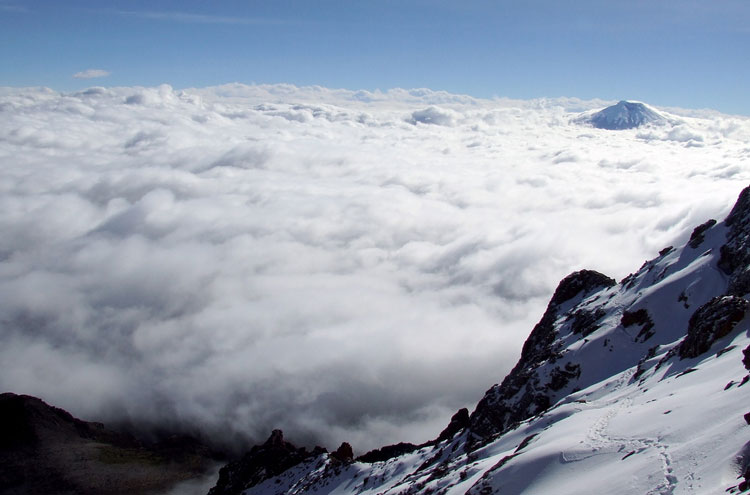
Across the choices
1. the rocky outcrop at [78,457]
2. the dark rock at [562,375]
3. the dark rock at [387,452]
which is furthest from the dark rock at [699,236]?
the rocky outcrop at [78,457]

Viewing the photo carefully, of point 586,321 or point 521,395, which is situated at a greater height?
point 586,321

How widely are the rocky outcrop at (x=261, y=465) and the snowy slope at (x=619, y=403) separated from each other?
3.51ft

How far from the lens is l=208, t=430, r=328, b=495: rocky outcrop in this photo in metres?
87.7

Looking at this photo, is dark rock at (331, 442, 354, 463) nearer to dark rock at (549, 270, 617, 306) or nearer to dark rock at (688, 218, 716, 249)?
dark rock at (549, 270, 617, 306)

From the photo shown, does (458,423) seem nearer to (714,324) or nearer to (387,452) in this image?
(387,452)

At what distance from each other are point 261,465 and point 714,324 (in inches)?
3098

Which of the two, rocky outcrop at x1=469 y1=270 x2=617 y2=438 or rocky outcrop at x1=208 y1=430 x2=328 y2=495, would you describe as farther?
rocky outcrop at x1=208 y1=430 x2=328 y2=495

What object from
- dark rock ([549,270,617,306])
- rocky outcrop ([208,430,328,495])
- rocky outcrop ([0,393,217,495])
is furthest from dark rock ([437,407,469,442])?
rocky outcrop ([0,393,217,495])

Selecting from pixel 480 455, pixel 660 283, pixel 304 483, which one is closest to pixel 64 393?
pixel 304 483

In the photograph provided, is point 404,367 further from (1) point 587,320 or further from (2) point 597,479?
(2) point 597,479

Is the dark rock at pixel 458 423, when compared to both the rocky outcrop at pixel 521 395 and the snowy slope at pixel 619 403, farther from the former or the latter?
the rocky outcrop at pixel 521 395

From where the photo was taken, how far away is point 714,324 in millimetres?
42938

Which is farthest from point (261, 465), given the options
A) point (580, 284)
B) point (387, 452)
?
point (580, 284)

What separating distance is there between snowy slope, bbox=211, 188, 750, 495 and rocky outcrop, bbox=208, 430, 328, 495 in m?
1.07
